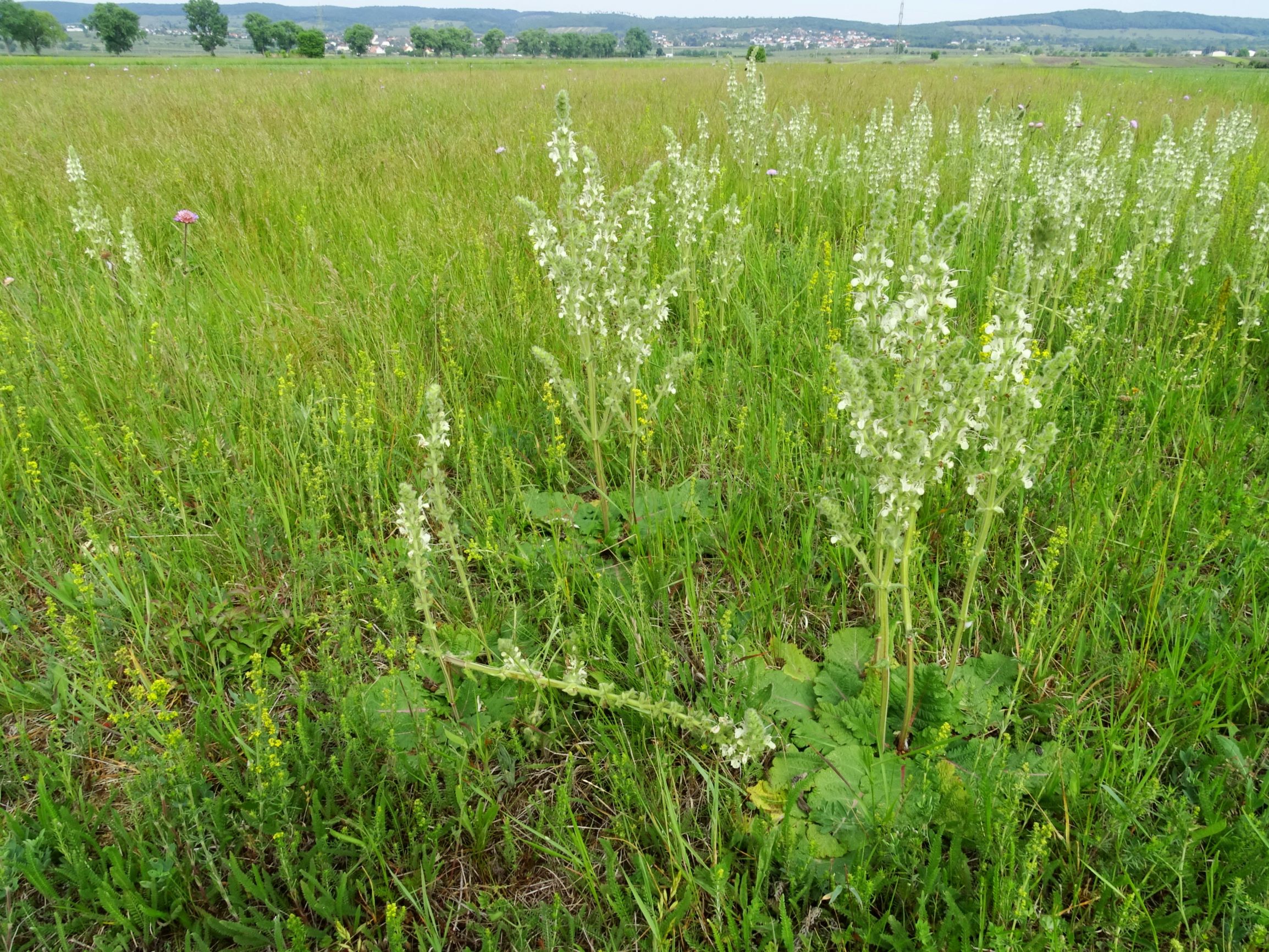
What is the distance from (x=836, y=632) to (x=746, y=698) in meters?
0.43

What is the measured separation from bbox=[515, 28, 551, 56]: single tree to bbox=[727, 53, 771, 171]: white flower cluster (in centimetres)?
12058

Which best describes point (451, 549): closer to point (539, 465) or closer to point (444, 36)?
point (539, 465)

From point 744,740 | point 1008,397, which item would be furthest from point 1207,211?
point 744,740

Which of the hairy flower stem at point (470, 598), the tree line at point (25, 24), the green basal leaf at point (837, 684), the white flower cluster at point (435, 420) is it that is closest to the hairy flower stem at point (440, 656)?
the hairy flower stem at point (470, 598)

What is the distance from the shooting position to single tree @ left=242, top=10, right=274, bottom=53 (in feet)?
315

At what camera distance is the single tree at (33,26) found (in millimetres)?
89000

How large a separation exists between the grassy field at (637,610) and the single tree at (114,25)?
125598mm

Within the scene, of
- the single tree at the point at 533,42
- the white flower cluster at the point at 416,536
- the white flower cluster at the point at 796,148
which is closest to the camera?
the white flower cluster at the point at 416,536

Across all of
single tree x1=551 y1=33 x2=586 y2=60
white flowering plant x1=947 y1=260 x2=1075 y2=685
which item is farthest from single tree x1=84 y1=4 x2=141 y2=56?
white flowering plant x1=947 y1=260 x2=1075 y2=685

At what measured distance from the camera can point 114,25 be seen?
94375 mm

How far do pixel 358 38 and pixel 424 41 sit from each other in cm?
2053

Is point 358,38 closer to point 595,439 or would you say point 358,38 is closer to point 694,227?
point 694,227

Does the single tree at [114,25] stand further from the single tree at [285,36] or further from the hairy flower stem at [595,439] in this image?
the hairy flower stem at [595,439]

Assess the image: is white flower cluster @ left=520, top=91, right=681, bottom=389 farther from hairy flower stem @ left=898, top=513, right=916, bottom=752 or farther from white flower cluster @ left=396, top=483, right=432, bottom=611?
hairy flower stem @ left=898, top=513, right=916, bottom=752
